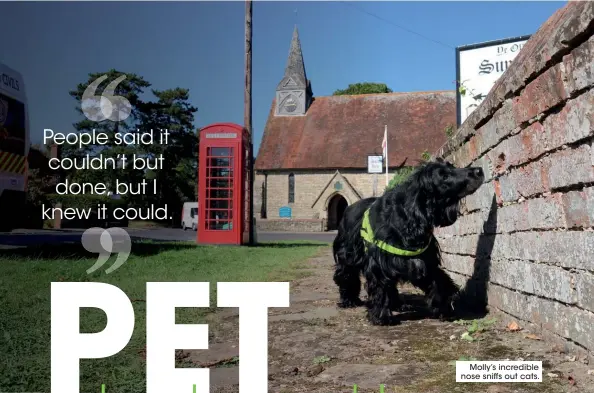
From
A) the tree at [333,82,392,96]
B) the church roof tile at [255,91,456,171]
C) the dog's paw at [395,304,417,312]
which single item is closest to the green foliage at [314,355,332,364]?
the dog's paw at [395,304,417,312]

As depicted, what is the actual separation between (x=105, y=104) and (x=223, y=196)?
478 centimetres

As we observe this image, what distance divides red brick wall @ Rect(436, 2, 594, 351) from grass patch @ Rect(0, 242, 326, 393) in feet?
7.72

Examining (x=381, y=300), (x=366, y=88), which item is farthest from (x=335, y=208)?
(x=381, y=300)

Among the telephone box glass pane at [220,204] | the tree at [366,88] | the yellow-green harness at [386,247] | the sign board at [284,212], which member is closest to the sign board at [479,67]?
the yellow-green harness at [386,247]

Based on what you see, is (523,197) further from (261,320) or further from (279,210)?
(279,210)

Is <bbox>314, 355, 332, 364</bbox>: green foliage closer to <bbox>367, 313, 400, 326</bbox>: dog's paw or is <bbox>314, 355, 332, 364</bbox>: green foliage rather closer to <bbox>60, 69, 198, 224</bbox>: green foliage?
<bbox>367, 313, 400, 326</bbox>: dog's paw

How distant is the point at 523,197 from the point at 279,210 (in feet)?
123

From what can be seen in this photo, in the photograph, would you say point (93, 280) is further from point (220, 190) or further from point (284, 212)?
point (284, 212)

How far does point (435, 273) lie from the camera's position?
14.4ft

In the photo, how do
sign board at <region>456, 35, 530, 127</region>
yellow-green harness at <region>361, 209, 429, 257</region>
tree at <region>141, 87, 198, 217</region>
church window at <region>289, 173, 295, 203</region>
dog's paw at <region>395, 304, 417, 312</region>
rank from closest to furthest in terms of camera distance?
yellow-green harness at <region>361, 209, 429, 257</region> → dog's paw at <region>395, 304, 417, 312</region> → sign board at <region>456, 35, 530, 127</region> → tree at <region>141, 87, 198, 217</region> → church window at <region>289, 173, 295, 203</region>

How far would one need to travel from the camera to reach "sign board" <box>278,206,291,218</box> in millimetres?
40906

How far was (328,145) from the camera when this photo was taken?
40.4 m

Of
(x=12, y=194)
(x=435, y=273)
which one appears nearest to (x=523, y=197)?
(x=435, y=273)
